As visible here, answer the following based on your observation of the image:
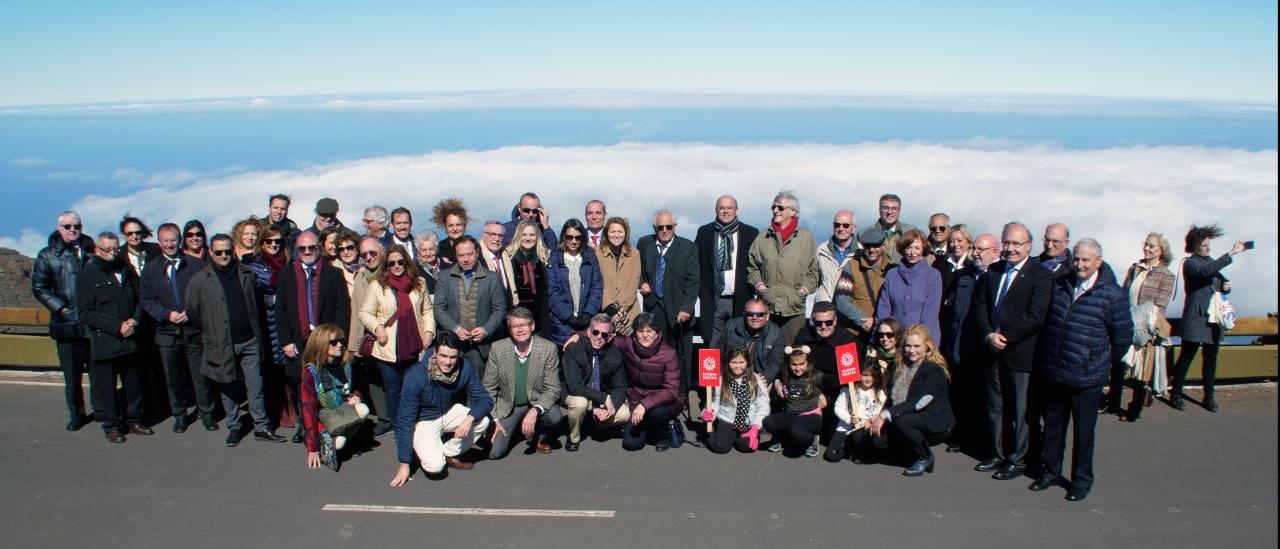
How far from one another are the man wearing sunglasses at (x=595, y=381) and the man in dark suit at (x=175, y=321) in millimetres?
3557

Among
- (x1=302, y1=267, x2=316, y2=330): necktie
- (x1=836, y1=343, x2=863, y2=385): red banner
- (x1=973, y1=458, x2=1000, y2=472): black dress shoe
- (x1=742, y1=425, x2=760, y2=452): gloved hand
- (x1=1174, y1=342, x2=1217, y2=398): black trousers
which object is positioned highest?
(x1=302, y1=267, x2=316, y2=330): necktie

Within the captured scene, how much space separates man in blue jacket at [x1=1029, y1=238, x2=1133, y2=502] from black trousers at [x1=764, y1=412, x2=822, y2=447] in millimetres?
1762

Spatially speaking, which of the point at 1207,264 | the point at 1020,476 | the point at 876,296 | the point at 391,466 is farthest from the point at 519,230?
the point at 1207,264

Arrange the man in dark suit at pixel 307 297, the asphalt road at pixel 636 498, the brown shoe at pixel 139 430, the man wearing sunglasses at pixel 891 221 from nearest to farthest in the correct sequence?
1. the asphalt road at pixel 636 498
2. the man in dark suit at pixel 307 297
3. the brown shoe at pixel 139 430
4. the man wearing sunglasses at pixel 891 221

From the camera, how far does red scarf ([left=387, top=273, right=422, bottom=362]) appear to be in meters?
7.25

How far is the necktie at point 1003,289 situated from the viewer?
21.2ft

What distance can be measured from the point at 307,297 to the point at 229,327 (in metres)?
0.77

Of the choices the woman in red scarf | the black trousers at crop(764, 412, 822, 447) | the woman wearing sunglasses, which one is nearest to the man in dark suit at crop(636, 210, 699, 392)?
the black trousers at crop(764, 412, 822, 447)

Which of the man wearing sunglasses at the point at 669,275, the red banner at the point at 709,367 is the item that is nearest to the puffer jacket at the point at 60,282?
the man wearing sunglasses at the point at 669,275

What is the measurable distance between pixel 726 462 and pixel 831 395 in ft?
3.93

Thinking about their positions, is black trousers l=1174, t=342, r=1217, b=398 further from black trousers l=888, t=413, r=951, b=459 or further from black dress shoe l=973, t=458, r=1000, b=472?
black trousers l=888, t=413, r=951, b=459

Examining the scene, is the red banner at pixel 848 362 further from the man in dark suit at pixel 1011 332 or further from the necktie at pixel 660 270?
the necktie at pixel 660 270

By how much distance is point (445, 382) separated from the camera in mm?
6656

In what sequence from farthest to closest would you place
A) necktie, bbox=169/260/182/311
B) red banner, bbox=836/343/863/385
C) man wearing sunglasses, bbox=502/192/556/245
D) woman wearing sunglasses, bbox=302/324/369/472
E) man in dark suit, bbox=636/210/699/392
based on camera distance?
1. man wearing sunglasses, bbox=502/192/556/245
2. man in dark suit, bbox=636/210/699/392
3. necktie, bbox=169/260/182/311
4. red banner, bbox=836/343/863/385
5. woman wearing sunglasses, bbox=302/324/369/472
